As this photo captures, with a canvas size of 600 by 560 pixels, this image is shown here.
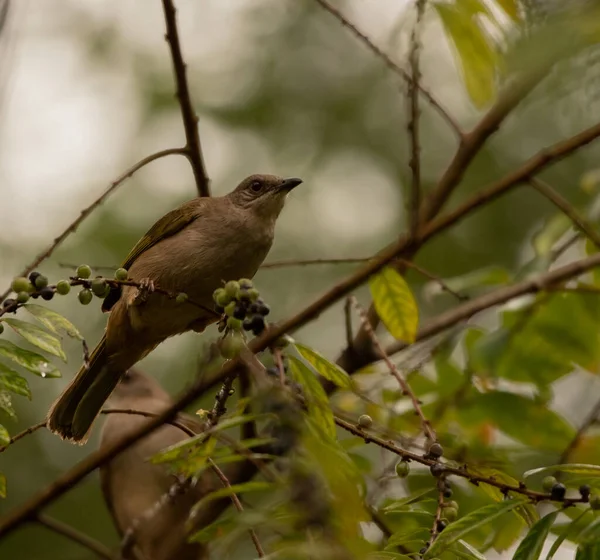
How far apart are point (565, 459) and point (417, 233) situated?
2153mm

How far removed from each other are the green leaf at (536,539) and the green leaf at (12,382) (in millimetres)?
1413

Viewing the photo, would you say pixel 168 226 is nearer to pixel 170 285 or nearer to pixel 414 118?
pixel 170 285

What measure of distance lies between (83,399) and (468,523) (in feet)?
9.63

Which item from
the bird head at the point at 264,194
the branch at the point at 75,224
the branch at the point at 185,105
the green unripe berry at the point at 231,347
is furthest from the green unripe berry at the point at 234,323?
the bird head at the point at 264,194

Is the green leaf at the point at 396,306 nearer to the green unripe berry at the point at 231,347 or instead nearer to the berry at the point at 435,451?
the berry at the point at 435,451

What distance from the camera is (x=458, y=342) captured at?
467 cm

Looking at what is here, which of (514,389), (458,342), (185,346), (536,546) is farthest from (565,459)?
(185,346)

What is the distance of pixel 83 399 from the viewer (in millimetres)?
4906

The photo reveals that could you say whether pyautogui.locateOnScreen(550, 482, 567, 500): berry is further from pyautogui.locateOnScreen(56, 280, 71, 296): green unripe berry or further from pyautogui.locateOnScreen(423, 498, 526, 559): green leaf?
pyautogui.locateOnScreen(56, 280, 71, 296): green unripe berry

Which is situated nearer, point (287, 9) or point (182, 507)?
point (182, 507)

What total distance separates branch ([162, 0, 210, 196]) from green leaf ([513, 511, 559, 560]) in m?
2.36

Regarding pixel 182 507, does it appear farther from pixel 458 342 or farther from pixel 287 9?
pixel 287 9

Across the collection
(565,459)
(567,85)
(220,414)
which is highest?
(567,85)

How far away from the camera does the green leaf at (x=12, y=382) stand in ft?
8.62
